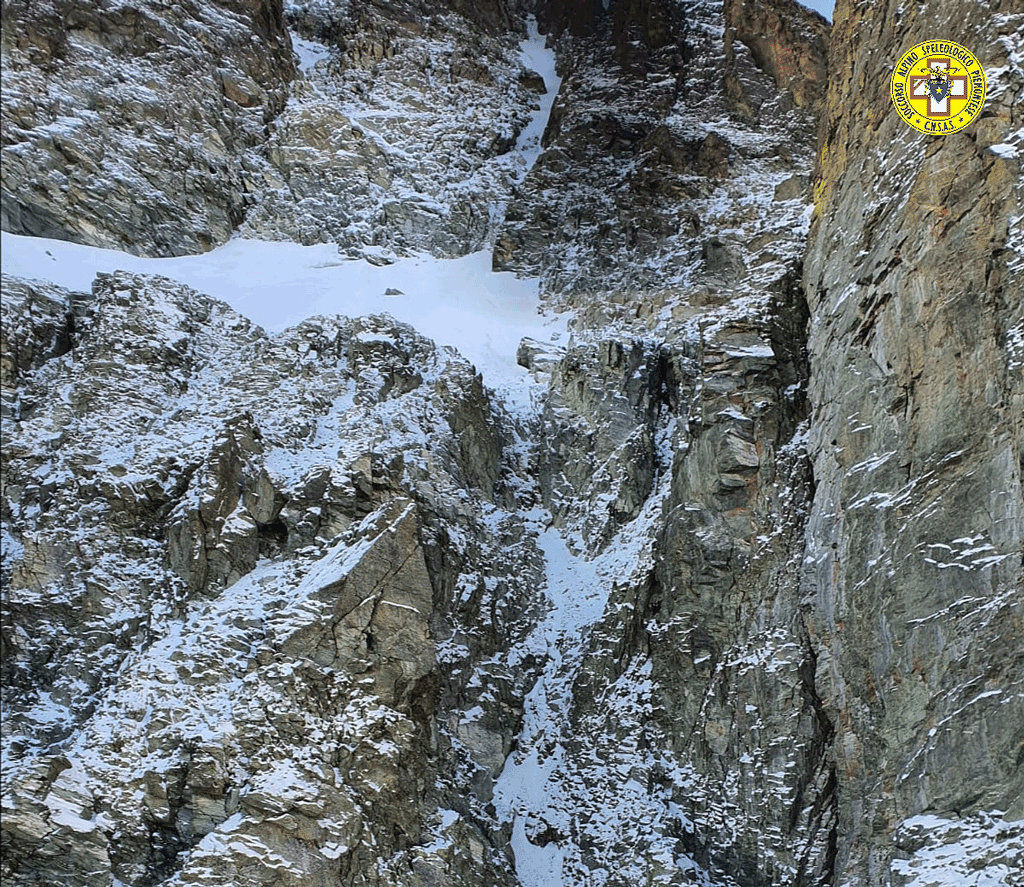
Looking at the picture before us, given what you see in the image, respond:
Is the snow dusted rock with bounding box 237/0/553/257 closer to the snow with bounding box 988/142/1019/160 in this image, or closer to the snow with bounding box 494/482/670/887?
the snow with bounding box 494/482/670/887

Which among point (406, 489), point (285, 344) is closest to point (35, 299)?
point (285, 344)

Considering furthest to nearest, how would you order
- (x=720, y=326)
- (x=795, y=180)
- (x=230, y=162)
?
(x=230, y=162) → (x=795, y=180) → (x=720, y=326)

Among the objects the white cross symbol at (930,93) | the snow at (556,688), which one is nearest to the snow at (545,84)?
the snow at (556,688)

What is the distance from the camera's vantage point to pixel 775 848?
21812mm

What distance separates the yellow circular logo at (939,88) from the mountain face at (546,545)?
0.35 metres

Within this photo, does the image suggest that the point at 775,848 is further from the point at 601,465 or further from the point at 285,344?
the point at 285,344

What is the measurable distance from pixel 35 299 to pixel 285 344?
740cm

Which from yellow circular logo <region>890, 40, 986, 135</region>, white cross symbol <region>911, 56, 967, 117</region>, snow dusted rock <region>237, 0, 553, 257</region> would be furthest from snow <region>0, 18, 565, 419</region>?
white cross symbol <region>911, 56, 967, 117</region>

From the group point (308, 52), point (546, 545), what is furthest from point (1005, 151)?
point (308, 52)

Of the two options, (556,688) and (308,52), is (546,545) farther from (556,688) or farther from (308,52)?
(308,52)

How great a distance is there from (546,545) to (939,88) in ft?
53.1

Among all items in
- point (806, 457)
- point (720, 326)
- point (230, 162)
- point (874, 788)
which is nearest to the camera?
point (874, 788)

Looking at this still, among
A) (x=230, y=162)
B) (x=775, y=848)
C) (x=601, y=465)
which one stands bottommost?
(x=775, y=848)

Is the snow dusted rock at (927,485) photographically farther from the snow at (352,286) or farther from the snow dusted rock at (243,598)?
the snow at (352,286)
